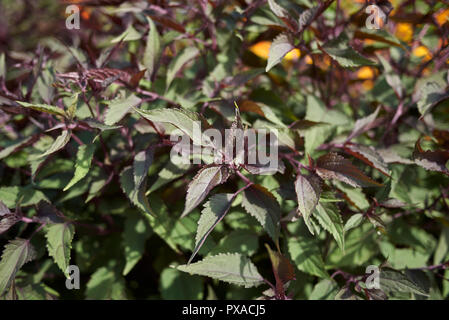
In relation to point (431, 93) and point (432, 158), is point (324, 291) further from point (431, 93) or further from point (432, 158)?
point (431, 93)

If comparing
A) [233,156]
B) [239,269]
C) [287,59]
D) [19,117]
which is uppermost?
[287,59]

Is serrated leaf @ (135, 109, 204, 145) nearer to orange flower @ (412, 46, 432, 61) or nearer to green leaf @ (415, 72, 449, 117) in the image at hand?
green leaf @ (415, 72, 449, 117)

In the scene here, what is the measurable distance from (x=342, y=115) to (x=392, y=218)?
34 cm

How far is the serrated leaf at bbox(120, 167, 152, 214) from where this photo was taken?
0.91 m

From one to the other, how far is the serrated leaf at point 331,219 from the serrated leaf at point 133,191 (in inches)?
15.3

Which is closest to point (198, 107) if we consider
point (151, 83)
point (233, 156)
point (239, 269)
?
point (151, 83)

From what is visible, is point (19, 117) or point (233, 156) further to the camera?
point (19, 117)

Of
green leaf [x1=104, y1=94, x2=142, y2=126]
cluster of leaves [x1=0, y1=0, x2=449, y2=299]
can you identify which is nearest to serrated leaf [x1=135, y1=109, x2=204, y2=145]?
cluster of leaves [x1=0, y1=0, x2=449, y2=299]

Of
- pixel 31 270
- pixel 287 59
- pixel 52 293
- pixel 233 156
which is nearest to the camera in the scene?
pixel 233 156

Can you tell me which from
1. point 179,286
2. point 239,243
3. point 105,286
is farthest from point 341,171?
point 105,286

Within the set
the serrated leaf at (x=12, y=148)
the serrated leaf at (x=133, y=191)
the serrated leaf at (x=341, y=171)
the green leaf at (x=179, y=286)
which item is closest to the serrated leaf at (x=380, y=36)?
the serrated leaf at (x=341, y=171)

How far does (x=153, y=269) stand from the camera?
1.35 meters
